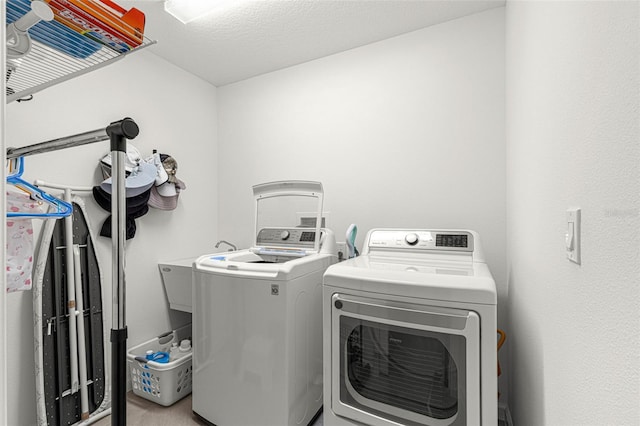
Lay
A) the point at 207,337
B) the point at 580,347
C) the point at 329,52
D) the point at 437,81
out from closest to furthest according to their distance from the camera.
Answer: the point at 580,347 < the point at 207,337 < the point at 437,81 < the point at 329,52

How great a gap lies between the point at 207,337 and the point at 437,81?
2.22 meters

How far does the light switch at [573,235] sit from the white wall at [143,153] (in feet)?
7.85

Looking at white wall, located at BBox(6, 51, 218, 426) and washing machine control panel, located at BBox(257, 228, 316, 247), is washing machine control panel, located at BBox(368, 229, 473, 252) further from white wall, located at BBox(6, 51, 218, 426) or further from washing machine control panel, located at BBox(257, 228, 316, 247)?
white wall, located at BBox(6, 51, 218, 426)

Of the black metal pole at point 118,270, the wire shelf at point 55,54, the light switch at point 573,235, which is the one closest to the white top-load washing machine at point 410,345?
the light switch at point 573,235

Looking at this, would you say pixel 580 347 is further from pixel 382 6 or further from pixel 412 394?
pixel 382 6

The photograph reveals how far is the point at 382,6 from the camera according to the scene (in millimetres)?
1897

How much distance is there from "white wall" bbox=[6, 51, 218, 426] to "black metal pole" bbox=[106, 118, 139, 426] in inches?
53.3

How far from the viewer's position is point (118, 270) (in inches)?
31.8

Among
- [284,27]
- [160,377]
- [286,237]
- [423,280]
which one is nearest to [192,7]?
[284,27]

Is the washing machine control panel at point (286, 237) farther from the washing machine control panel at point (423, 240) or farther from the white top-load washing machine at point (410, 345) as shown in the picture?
the white top-load washing machine at point (410, 345)

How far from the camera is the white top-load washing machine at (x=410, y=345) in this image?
1.09 meters

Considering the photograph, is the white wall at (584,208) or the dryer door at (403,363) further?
the dryer door at (403,363)

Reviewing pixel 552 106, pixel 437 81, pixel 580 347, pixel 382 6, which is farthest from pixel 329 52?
pixel 580 347

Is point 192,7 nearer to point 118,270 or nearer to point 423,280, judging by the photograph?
A: point 118,270
